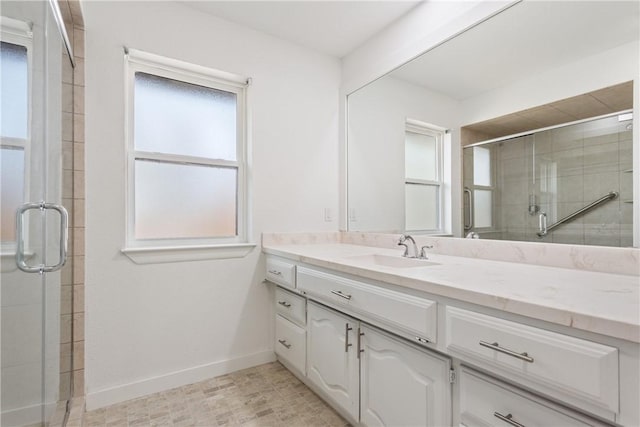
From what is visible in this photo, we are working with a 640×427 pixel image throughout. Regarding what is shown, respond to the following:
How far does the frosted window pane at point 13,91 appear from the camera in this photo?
3.27 ft

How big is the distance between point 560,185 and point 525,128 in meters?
0.31

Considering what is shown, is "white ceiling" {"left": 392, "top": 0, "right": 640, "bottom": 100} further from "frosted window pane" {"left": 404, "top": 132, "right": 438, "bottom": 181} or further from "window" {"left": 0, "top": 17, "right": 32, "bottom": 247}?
"window" {"left": 0, "top": 17, "right": 32, "bottom": 247}

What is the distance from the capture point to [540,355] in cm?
79

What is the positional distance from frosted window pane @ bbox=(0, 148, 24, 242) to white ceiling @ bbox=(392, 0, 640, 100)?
6.62 ft

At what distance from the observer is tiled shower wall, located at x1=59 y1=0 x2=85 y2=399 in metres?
1.64

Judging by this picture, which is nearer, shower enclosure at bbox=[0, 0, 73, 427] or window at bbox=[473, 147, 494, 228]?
shower enclosure at bbox=[0, 0, 73, 427]

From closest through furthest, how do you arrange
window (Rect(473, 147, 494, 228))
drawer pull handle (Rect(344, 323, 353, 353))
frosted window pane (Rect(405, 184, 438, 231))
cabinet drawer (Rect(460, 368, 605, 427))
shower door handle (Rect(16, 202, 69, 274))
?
cabinet drawer (Rect(460, 368, 605, 427))
shower door handle (Rect(16, 202, 69, 274))
drawer pull handle (Rect(344, 323, 353, 353))
window (Rect(473, 147, 494, 228))
frosted window pane (Rect(405, 184, 438, 231))

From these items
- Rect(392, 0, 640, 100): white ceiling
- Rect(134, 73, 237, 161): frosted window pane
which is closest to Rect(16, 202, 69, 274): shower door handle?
Rect(134, 73, 237, 161): frosted window pane

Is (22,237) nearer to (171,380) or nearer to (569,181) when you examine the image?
(171,380)

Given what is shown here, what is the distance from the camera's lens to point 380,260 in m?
1.94

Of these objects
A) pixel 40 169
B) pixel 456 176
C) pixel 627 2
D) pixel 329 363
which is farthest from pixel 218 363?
pixel 627 2

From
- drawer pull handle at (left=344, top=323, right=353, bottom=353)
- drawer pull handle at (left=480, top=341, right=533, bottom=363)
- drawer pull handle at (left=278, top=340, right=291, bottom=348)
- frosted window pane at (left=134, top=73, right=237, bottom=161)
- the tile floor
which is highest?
frosted window pane at (left=134, top=73, right=237, bottom=161)

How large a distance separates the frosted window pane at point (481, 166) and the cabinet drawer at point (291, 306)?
118cm

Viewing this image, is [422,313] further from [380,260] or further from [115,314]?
[115,314]
